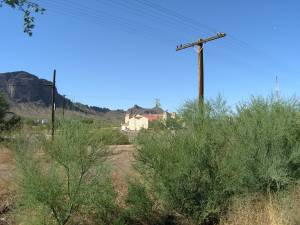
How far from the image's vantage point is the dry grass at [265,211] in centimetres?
1114

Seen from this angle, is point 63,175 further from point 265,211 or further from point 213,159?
point 265,211

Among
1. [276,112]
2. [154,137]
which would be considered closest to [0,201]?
[154,137]

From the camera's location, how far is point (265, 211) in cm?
1189

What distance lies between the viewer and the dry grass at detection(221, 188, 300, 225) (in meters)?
11.1

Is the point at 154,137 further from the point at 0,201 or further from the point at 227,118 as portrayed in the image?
the point at 0,201

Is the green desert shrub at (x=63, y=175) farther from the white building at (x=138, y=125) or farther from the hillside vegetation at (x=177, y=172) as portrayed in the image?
the white building at (x=138, y=125)

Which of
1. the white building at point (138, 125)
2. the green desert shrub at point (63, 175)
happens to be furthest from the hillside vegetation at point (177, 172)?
the white building at point (138, 125)

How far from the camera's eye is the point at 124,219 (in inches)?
468

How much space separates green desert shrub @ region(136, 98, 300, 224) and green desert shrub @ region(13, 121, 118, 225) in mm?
2028

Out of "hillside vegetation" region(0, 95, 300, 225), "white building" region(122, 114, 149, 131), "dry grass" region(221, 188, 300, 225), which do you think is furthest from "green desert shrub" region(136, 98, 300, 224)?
"white building" region(122, 114, 149, 131)

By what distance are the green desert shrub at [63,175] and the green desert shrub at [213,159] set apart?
203 cm

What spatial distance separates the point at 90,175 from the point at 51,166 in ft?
2.94

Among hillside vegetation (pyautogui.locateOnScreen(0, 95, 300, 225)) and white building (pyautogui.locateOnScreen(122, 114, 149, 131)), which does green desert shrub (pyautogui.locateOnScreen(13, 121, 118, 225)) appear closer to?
hillside vegetation (pyautogui.locateOnScreen(0, 95, 300, 225))

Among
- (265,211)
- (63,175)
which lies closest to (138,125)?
(265,211)
